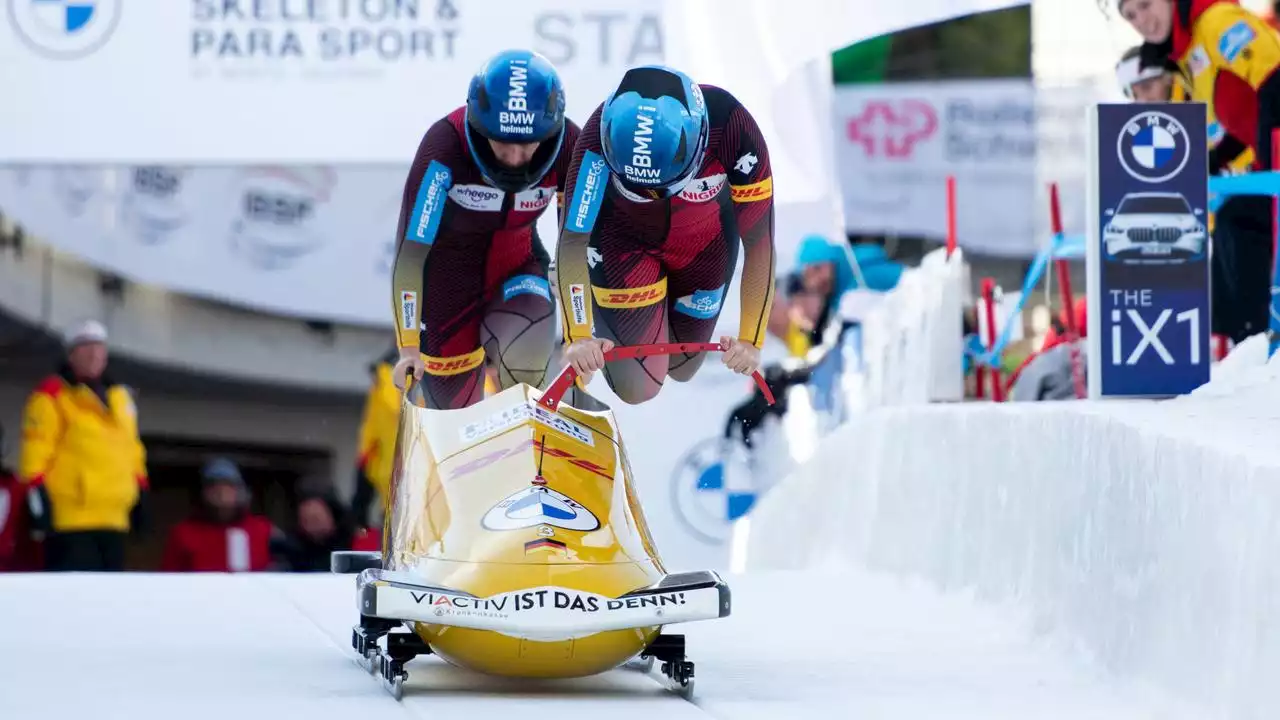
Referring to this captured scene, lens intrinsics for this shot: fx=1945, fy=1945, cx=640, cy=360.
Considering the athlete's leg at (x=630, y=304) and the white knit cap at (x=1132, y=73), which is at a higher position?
the white knit cap at (x=1132, y=73)

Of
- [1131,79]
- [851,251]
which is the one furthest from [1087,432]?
[851,251]

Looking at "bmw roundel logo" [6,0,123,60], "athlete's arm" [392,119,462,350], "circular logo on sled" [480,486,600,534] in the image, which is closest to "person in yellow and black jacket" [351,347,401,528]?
"bmw roundel logo" [6,0,123,60]

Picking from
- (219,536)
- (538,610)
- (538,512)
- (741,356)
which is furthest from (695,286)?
(219,536)

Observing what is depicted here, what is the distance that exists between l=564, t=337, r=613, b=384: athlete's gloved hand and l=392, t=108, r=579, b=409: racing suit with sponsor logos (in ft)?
2.19

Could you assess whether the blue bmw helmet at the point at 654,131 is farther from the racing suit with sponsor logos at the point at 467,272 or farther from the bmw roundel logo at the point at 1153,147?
the bmw roundel logo at the point at 1153,147

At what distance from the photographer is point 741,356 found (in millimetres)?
4035

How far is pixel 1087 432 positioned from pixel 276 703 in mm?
1861

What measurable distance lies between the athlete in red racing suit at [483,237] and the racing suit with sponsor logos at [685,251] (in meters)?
0.15

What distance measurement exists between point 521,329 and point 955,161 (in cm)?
723

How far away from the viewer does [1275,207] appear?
5312mm

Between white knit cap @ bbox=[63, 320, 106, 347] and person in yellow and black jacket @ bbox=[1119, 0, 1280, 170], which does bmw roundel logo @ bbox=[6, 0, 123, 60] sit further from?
person in yellow and black jacket @ bbox=[1119, 0, 1280, 170]

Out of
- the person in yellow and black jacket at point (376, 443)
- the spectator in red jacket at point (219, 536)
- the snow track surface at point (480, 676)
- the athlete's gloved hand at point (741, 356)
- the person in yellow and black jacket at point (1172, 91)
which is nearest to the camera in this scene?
the snow track surface at point (480, 676)

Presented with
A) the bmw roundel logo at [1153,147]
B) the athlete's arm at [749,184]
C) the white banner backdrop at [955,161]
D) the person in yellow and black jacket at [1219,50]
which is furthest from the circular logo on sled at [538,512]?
the white banner backdrop at [955,161]

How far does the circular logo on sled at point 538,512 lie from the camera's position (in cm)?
354
